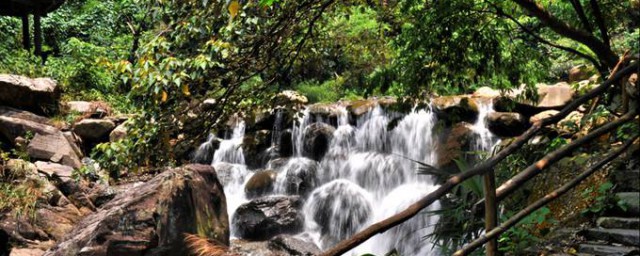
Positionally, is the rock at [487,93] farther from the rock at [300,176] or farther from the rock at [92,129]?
the rock at [92,129]

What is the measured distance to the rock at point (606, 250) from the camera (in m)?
3.63

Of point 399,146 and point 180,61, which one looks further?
point 399,146

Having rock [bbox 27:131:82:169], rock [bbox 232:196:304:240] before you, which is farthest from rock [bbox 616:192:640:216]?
rock [bbox 27:131:82:169]

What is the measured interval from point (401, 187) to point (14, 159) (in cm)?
871

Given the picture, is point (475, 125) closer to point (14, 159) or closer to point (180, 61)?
point (180, 61)

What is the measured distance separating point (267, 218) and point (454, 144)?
15.3 feet

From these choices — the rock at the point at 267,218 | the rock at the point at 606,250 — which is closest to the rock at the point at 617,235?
the rock at the point at 606,250

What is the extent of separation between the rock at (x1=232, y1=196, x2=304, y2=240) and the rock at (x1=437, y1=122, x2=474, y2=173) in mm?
3537

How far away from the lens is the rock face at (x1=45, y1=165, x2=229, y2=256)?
7.01m

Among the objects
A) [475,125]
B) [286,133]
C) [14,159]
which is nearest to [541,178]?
[475,125]

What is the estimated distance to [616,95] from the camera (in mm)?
5852

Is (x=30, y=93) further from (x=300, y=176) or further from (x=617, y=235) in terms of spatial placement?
(x=617, y=235)

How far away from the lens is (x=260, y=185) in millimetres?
13297

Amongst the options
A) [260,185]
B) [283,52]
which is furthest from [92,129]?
[283,52]
